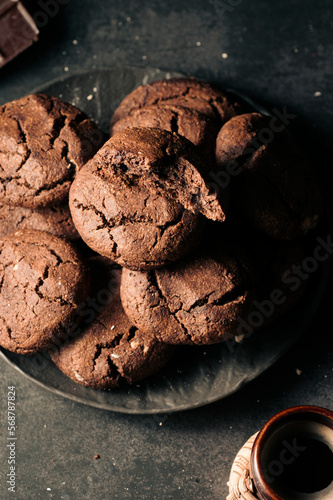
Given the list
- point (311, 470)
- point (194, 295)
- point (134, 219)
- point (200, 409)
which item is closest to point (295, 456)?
point (311, 470)

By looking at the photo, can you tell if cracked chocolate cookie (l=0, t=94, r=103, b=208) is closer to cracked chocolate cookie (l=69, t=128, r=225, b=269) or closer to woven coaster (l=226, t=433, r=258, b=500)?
cracked chocolate cookie (l=69, t=128, r=225, b=269)

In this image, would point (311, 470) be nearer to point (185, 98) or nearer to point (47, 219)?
point (47, 219)

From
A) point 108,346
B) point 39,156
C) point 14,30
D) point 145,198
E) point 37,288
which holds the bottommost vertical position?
point 108,346

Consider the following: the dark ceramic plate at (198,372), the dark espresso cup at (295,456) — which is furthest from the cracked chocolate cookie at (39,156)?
the dark espresso cup at (295,456)

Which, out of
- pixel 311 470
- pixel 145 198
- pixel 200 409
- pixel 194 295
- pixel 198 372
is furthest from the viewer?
pixel 200 409

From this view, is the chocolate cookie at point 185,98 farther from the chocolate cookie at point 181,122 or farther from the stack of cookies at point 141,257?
the chocolate cookie at point 181,122

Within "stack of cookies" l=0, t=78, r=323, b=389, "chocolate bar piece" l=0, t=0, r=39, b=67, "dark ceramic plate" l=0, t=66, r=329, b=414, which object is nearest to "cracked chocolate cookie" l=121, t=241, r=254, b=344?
"stack of cookies" l=0, t=78, r=323, b=389

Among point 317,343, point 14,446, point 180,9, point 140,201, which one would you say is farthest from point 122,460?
point 180,9

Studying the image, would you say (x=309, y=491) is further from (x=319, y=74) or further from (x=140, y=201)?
(x=319, y=74)
